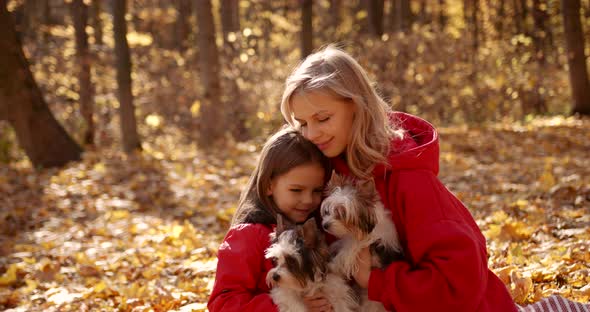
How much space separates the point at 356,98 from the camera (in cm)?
376

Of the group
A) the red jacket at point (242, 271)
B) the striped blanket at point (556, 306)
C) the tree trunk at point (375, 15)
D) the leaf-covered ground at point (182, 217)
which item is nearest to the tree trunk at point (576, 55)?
the leaf-covered ground at point (182, 217)

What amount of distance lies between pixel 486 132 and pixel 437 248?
12849 mm

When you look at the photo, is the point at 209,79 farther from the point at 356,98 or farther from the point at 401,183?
the point at 401,183

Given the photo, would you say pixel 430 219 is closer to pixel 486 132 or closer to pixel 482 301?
pixel 482 301

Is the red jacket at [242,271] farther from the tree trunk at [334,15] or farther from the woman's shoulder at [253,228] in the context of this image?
the tree trunk at [334,15]

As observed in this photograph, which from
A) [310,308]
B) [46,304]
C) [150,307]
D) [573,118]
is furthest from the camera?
[573,118]

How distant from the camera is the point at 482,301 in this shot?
349cm

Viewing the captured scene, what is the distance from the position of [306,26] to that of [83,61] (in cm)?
589

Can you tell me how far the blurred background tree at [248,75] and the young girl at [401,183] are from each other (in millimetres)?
10452

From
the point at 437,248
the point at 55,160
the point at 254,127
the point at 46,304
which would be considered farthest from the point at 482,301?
the point at 254,127

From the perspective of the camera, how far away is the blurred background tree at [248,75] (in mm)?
15477

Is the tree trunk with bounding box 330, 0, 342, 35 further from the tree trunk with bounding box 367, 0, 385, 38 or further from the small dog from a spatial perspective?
the small dog

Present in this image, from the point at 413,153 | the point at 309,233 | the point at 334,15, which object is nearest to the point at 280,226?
the point at 309,233

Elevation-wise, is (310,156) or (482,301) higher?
(310,156)
